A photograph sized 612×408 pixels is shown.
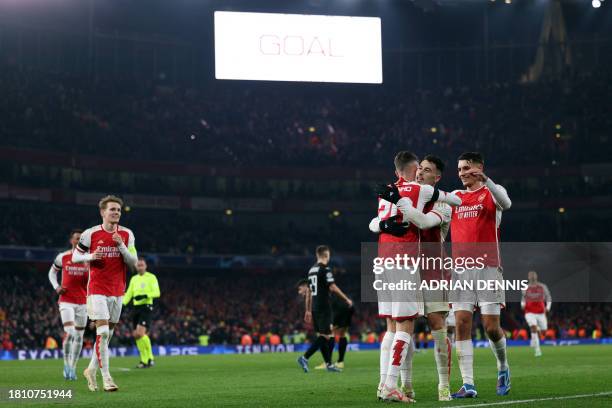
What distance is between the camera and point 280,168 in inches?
2383

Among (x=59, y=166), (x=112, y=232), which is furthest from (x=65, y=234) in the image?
(x=112, y=232)

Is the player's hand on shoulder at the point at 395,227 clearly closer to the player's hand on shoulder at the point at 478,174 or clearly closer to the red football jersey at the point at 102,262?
the player's hand on shoulder at the point at 478,174

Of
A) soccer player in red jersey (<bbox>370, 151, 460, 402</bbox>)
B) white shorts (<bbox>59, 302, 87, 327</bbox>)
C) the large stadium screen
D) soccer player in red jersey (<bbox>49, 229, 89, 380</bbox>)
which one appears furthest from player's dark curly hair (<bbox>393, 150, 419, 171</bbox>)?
the large stadium screen

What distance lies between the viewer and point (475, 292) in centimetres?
1123

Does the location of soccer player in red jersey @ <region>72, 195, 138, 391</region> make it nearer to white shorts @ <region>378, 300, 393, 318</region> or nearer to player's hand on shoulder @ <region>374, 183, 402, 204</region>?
white shorts @ <region>378, 300, 393, 318</region>

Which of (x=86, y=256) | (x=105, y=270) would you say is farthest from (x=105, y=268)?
(x=86, y=256)

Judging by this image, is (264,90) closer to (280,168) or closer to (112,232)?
(280,168)

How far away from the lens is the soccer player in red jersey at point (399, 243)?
1008 centimetres

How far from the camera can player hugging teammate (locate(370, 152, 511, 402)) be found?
399 inches

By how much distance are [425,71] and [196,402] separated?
60584 mm

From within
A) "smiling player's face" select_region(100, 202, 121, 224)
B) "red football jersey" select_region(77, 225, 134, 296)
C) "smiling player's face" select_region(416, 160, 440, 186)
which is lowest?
"red football jersey" select_region(77, 225, 134, 296)

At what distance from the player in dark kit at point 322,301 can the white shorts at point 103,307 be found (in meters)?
6.33

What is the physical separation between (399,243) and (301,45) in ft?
104

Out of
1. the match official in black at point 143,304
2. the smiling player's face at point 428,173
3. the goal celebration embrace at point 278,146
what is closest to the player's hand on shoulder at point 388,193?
the smiling player's face at point 428,173
